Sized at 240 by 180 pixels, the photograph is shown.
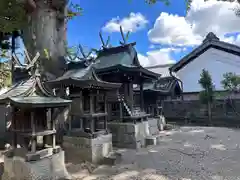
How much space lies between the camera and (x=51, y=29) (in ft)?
30.2

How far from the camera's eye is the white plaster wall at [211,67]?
18.0 meters

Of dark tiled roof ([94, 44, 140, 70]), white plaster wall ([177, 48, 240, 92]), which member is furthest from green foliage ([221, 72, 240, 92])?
dark tiled roof ([94, 44, 140, 70])

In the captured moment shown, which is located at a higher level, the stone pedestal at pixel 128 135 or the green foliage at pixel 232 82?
the green foliage at pixel 232 82

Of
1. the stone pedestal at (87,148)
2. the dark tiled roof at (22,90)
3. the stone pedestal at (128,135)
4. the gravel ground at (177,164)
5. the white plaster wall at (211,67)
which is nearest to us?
the dark tiled roof at (22,90)

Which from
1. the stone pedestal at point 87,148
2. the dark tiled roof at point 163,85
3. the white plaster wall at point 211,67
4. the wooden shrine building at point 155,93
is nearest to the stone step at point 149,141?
the stone pedestal at point 87,148

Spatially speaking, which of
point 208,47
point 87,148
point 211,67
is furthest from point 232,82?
point 87,148

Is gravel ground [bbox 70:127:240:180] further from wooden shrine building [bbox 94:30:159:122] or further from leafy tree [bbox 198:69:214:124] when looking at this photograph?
leafy tree [bbox 198:69:214:124]

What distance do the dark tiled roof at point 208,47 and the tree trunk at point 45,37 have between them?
13.6 metres

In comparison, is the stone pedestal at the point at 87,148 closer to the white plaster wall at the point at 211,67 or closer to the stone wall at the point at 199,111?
the stone wall at the point at 199,111

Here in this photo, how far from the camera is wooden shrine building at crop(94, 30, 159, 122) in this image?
10.4 metres

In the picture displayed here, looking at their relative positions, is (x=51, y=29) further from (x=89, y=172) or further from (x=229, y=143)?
(x=229, y=143)

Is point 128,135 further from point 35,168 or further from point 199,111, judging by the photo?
point 199,111

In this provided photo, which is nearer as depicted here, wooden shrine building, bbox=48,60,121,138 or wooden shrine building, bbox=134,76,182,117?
wooden shrine building, bbox=48,60,121,138

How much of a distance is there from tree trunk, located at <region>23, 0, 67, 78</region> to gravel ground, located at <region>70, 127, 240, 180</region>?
4477mm
